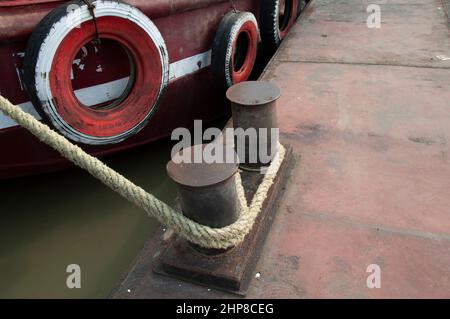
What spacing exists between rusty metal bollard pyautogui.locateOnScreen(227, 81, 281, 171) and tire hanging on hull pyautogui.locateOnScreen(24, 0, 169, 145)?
100cm

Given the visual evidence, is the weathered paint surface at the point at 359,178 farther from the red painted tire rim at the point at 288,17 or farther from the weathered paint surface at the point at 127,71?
the red painted tire rim at the point at 288,17

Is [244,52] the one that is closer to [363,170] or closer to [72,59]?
[72,59]

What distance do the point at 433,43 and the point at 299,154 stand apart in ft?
8.11

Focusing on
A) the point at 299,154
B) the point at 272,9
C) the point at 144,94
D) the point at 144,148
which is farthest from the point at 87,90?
the point at 272,9

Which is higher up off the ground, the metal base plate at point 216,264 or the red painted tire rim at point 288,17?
the red painted tire rim at point 288,17

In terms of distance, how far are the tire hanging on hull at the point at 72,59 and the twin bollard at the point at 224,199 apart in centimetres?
102

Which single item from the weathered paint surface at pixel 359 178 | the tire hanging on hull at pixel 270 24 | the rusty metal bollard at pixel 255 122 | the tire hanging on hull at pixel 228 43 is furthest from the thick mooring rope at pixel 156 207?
the tire hanging on hull at pixel 270 24

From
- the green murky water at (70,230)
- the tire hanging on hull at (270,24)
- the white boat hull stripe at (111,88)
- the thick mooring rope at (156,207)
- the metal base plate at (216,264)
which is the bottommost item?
the green murky water at (70,230)

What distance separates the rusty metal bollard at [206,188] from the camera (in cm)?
150

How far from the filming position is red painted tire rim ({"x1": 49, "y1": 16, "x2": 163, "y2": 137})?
238 centimetres

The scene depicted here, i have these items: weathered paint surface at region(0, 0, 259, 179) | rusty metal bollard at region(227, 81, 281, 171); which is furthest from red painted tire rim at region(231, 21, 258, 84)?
rusty metal bollard at region(227, 81, 281, 171)

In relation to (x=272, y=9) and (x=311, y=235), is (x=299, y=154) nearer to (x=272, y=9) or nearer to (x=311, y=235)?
(x=311, y=235)

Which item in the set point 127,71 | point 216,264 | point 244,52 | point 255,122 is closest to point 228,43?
point 244,52

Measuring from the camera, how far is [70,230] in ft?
9.59
